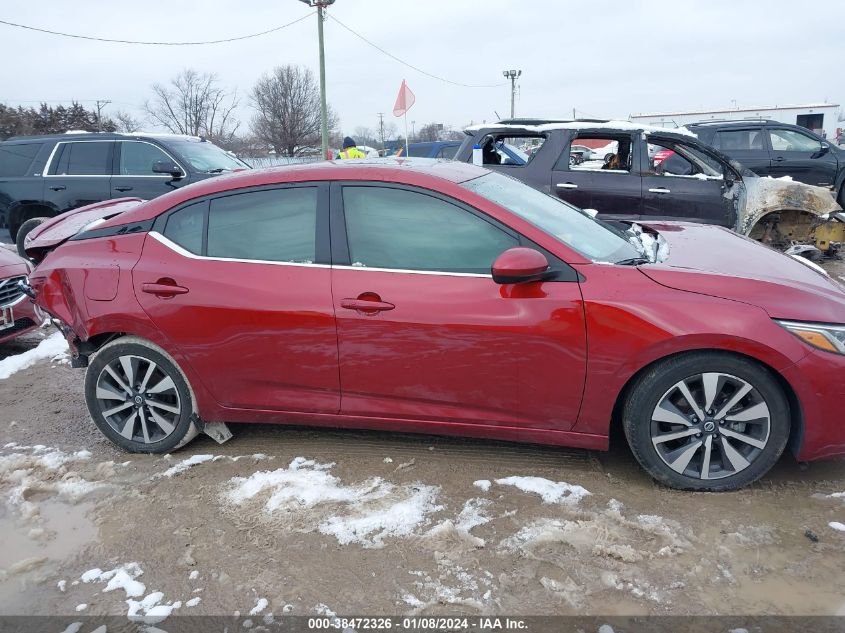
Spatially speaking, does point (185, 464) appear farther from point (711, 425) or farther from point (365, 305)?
point (711, 425)

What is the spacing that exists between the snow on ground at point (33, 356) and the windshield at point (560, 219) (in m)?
4.04

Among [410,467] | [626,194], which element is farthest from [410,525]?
[626,194]

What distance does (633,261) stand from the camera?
325 centimetres

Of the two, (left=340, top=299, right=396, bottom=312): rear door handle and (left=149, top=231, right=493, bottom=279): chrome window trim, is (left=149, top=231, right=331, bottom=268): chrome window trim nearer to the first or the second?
(left=149, top=231, right=493, bottom=279): chrome window trim

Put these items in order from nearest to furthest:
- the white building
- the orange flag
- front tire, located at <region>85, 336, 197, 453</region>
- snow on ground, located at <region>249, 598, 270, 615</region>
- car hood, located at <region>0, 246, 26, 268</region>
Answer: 1. snow on ground, located at <region>249, 598, 270, 615</region>
2. front tire, located at <region>85, 336, 197, 453</region>
3. car hood, located at <region>0, 246, 26, 268</region>
4. the orange flag
5. the white building

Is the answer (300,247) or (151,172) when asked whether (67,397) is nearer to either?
(300,247)

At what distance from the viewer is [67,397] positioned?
4.75 m

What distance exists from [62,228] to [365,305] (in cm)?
266

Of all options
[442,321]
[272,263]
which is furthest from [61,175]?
[442,321]

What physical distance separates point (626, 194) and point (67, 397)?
5.76m

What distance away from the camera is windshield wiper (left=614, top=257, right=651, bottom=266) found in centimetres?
318

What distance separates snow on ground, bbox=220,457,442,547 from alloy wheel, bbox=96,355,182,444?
0.65 m

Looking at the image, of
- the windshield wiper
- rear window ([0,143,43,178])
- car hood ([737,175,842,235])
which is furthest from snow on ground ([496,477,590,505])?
rear window ([0,143,43,178])

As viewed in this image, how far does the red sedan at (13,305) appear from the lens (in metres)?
5.58
